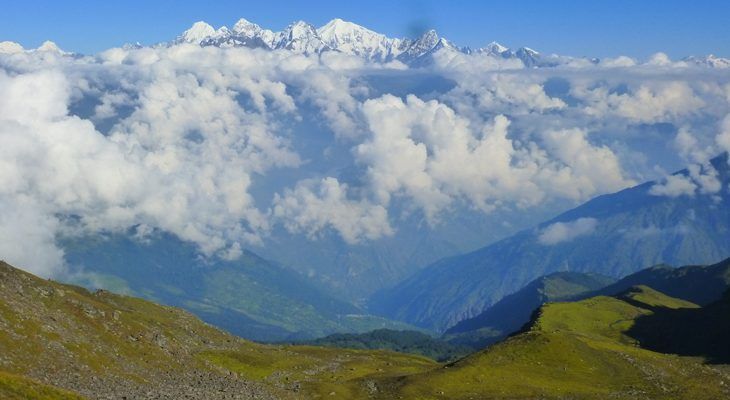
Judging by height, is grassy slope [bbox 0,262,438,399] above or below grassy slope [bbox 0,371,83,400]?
above

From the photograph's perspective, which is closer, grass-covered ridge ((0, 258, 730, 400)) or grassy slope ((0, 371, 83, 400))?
grassy slope ((0, 371, 83, 400))

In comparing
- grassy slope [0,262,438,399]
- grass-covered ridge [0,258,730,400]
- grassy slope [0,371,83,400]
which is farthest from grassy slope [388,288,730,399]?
grassy slope [0,371,83,400]

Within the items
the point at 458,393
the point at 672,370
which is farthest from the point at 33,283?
the point at 672,370

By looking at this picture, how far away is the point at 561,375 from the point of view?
5541 inches

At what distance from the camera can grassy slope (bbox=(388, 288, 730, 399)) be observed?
420 feet

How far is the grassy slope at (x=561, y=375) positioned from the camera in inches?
5044

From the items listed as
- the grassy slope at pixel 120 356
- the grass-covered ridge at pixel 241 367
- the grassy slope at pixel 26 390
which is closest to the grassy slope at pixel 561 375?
the grass-covered ridge at pixel 241 367

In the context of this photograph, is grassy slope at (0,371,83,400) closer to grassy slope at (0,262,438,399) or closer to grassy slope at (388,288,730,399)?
grassy slope at (0,262,438,399)

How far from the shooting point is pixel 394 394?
128m

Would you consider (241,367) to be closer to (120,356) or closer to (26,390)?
(120,356)

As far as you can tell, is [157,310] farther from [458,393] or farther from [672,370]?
[672,370]

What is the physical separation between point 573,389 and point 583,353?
72.6ft

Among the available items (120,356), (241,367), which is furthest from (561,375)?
(120,356)

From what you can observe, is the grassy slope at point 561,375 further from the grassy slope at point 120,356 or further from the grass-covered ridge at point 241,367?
the grassy slope at point 120,356
